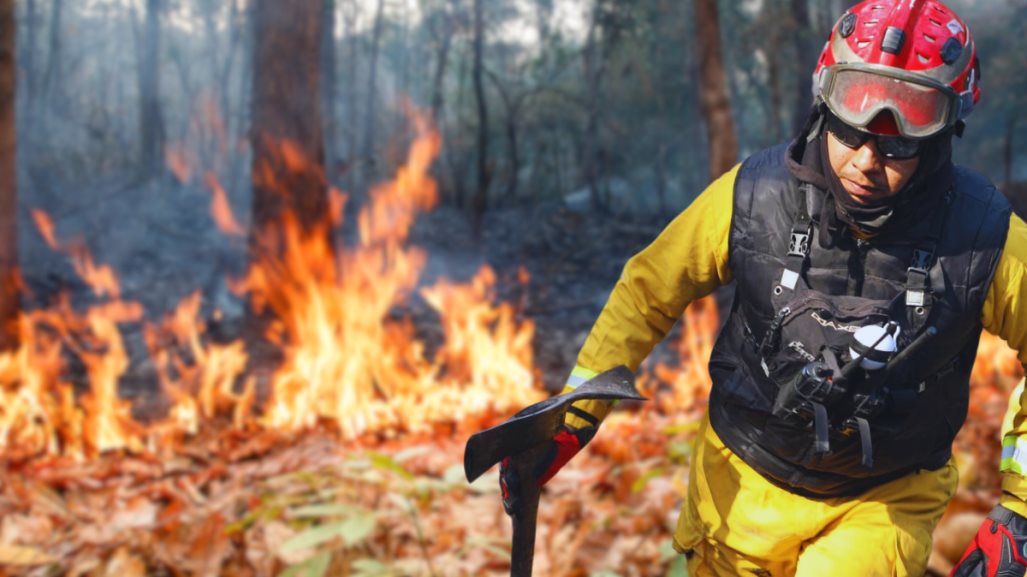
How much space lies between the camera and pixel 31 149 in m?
28.4

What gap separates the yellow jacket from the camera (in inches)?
85.0

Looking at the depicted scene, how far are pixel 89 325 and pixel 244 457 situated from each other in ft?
21.2

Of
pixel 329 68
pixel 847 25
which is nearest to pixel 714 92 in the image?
pixel 847 25

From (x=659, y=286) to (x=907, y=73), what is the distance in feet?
2.98

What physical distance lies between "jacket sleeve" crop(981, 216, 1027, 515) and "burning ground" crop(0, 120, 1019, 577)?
1.38m

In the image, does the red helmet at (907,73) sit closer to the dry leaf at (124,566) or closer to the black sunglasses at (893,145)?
the black sunglasses at (893,145)

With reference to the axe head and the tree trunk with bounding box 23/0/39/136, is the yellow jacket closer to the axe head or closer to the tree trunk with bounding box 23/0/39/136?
the axe head

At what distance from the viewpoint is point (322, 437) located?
5.91m

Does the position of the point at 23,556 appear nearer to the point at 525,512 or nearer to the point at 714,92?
the point at 525,512

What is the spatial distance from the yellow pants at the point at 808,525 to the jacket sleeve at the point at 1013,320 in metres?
0.23

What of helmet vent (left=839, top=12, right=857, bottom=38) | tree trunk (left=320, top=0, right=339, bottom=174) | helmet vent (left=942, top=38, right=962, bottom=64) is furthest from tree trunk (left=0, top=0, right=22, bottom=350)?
tree trunk (left=320, top=0, right=339, bottom=174)

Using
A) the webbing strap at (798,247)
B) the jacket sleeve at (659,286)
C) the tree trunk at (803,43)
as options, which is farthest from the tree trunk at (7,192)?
the tree trunk at (803,43)

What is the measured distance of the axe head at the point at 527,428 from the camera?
2080 mm

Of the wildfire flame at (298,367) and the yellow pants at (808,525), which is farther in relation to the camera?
the wildfire flame at (298,367)
